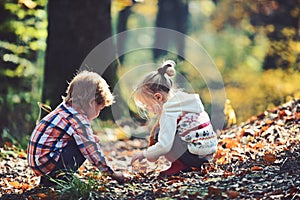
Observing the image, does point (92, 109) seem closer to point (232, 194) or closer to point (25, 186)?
point (25, 186)

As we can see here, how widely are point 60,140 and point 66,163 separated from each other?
177 mm

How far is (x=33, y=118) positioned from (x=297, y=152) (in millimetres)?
4356

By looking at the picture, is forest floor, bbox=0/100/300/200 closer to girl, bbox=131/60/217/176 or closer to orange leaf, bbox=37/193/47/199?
orange leaf, bbox=37/193/47/199

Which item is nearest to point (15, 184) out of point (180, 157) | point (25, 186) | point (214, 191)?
point (25, 186)

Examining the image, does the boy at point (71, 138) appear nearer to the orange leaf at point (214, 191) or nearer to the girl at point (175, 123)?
the girl at point (175, 123)

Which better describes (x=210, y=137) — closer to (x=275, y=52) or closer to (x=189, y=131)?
(x=189, y=131)

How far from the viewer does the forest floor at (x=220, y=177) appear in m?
3.90

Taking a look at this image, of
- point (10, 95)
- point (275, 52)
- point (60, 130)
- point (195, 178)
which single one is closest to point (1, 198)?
point (60, 130)

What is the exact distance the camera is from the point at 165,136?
4.59 meters

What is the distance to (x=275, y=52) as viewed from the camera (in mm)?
13891

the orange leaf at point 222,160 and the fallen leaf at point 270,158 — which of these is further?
the orange leaf at point 222,160

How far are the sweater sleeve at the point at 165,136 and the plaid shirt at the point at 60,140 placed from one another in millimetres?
366

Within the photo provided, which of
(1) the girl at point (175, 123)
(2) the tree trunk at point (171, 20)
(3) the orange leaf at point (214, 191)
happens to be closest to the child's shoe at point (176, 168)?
(1) the girl at point (175, 123)

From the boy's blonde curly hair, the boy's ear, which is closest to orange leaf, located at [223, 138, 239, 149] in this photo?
the boy's ear
